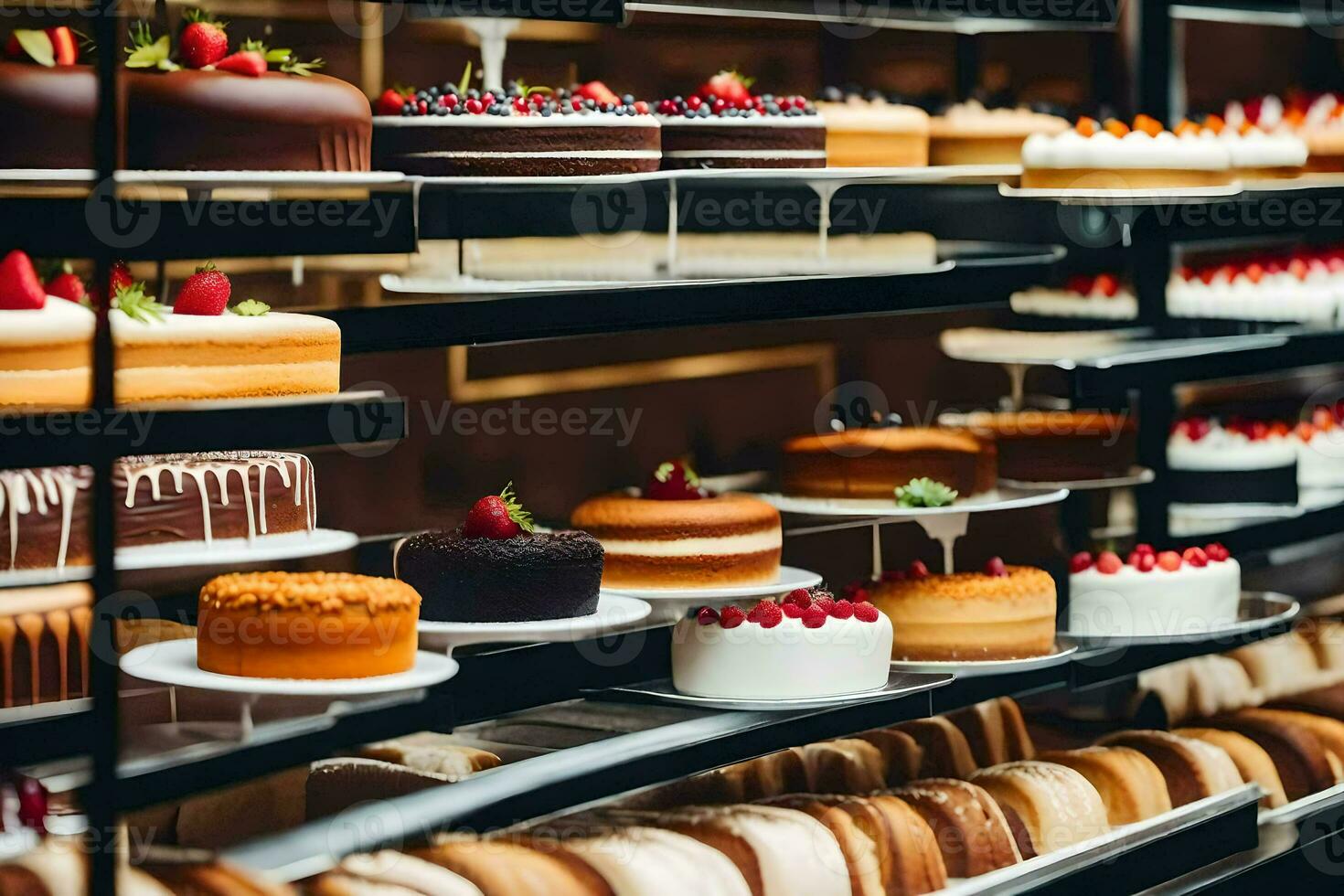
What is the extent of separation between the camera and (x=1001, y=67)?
177 inches

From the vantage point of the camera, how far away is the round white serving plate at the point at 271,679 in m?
2.51

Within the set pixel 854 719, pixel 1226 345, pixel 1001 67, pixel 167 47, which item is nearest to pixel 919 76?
pixel 1001 67

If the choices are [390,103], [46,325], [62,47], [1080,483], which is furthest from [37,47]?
[1080,483]

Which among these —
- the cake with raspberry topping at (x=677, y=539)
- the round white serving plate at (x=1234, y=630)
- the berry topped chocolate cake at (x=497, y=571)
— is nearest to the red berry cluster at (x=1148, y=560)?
the round white serving plate at (x=1234, y=630)

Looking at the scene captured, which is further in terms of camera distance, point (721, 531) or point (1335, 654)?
point (1335, 654)

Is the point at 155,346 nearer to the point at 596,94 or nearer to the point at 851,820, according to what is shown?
the point at 596,94

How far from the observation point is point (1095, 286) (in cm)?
464

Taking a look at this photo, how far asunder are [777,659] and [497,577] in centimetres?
58

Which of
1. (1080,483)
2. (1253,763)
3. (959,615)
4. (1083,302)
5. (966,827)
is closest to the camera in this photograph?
(966,827)

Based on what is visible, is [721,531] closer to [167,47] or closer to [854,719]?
[854,719]

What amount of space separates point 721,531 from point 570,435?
1.46 feet

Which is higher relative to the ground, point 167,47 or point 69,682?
point 167,47

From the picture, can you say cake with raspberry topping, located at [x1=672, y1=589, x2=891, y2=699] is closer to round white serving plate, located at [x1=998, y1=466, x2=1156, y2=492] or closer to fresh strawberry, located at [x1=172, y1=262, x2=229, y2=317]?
round white serving plate, located at [x1=998, y1=466, x2=1156, y2=492]

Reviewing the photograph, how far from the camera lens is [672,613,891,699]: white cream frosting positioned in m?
3.24
